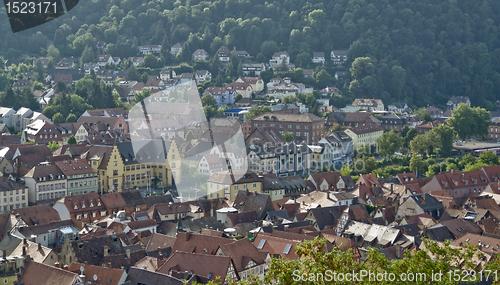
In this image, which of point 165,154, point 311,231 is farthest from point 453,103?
point 311,231

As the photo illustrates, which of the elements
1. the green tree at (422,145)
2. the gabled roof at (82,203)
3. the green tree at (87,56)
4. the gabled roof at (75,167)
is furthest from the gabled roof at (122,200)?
the green tree at (87,56)

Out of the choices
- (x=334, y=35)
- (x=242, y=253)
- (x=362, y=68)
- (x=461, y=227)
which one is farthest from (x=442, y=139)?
(x=242, y=253)

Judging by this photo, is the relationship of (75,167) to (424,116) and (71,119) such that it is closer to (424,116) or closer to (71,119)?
(71,119)

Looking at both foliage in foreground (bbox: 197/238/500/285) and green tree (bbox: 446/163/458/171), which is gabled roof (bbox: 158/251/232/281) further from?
green tree (bbox: 446/163/458/171)

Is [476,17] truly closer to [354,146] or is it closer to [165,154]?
[354,146]

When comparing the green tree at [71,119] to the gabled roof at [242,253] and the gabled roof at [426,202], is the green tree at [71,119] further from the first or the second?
the gabled roof at [242,253]
